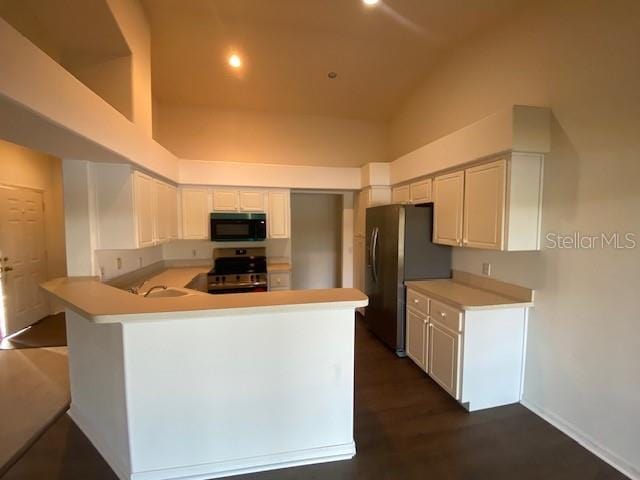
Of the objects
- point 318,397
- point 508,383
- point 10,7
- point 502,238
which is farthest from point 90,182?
point 508,383

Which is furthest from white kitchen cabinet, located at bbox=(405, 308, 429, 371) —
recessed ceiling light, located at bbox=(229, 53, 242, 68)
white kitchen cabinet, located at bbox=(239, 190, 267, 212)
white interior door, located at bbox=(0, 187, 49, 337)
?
white interior door, located at bbox=(0, 187, 49, 337)

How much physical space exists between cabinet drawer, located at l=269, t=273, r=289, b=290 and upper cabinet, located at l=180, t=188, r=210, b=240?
112 cm

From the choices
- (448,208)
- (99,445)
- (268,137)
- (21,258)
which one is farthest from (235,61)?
(21,258)

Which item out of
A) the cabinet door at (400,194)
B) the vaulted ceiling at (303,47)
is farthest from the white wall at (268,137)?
the cabinet door at (400,194)

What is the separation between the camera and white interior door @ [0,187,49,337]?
383 centimetres

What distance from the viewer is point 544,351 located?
240 centimetres

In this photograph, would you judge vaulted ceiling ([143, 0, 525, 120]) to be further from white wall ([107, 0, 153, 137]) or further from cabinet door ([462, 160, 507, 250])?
cabinet door ([462, 160, 507, 250])

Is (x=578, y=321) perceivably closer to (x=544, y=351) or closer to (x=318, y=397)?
(x=544, y=351)

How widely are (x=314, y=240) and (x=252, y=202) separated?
5.95 feet

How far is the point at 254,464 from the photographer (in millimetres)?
1854

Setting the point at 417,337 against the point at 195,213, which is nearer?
the point at 417,337

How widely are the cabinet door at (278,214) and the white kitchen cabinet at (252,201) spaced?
118 mm

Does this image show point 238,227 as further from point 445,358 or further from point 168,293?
point 445,358

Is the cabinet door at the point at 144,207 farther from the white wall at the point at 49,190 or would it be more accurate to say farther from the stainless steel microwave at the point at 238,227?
the white wall at the point at 49,190
